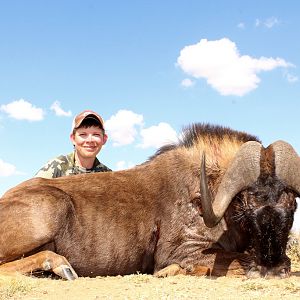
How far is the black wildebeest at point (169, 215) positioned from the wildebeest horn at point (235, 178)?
1cm

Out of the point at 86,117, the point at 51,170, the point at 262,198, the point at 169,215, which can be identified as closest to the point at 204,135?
the point at 169,215

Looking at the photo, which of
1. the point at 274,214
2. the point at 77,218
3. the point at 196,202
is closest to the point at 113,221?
the point at 77,218

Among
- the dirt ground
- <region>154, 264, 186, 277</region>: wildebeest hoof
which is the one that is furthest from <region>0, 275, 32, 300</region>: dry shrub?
<region>154, 264, 186, 277</region>: wildebeest hoof

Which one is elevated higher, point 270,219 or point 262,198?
point 262,198

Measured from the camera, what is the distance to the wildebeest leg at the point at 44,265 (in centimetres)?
569

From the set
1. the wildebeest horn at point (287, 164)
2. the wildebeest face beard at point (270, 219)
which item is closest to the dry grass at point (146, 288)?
the wildebeest face beard at point (270, 219)

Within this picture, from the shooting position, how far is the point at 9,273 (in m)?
5.73

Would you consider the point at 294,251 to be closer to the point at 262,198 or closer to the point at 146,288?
the point at 262,198

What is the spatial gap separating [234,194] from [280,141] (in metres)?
0.81

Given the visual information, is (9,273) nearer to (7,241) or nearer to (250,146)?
(7,241)

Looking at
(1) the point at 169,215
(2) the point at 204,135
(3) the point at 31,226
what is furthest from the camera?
(2) the point at 204,135

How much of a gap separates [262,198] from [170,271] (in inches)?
54.4

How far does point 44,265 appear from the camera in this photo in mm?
5734

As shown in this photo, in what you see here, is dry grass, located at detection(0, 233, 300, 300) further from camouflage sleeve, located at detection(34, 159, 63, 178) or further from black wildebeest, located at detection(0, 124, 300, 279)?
camouflage sleeve, located at detection(34, 159, 63, 178)
